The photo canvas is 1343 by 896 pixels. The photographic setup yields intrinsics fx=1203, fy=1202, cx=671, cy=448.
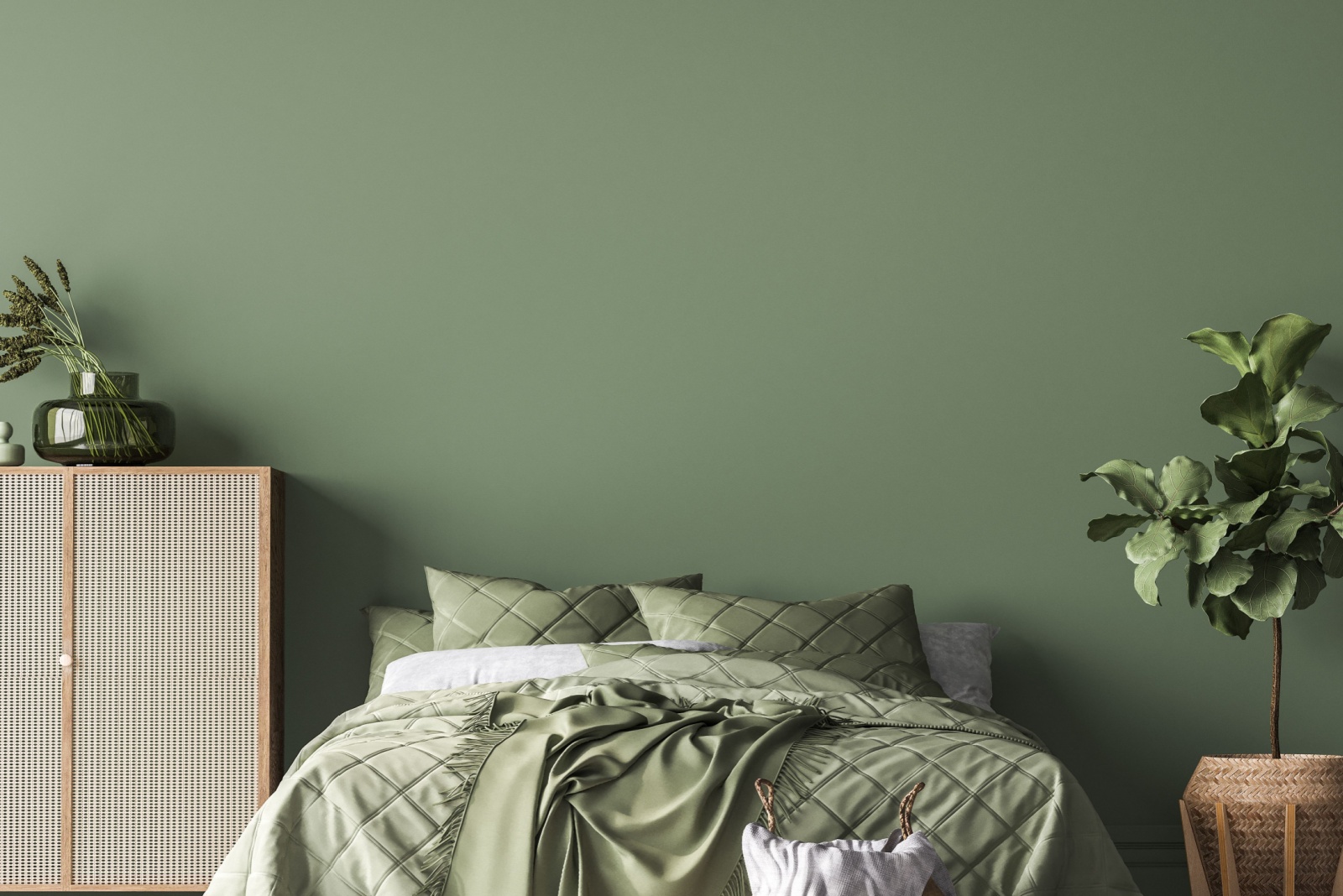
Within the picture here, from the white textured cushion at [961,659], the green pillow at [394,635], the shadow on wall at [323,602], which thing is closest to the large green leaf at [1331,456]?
the white textured cushion at [961,659]

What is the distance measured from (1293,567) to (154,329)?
12.3ft

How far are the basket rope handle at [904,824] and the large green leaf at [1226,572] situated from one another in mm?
1703

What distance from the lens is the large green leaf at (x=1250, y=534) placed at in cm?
358

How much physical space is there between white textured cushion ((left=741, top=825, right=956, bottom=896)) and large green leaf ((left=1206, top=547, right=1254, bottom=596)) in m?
1.85

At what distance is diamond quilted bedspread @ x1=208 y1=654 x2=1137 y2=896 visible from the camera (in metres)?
2.34

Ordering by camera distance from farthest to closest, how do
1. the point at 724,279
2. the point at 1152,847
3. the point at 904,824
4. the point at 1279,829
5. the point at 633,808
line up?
the point at 724,279 < the point at 1152,847 < the point at 1279,829 < the point at 633,808 < the point at 904,824

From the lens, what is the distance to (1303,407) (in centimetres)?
368

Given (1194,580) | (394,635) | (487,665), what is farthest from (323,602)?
(1194,580)

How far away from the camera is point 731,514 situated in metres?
4.14

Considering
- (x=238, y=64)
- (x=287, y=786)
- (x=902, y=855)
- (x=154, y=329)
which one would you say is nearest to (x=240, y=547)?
(x=154, y=329)

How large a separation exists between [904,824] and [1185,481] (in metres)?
1.96

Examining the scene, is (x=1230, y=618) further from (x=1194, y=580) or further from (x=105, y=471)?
(x=105, y=471)

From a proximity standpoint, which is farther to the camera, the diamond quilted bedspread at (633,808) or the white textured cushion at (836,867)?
the diamond quilted bedspread at (633,808)

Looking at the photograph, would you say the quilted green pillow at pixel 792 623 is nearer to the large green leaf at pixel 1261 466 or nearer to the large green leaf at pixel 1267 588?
the large green leaf at pixel 1267 588
